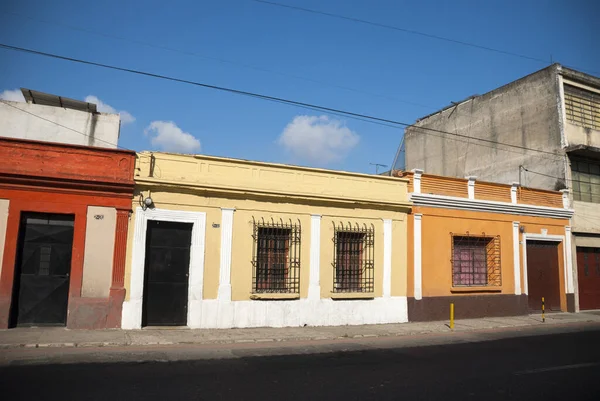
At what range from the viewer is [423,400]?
602cm

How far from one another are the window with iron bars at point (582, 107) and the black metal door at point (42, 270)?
20.4 m

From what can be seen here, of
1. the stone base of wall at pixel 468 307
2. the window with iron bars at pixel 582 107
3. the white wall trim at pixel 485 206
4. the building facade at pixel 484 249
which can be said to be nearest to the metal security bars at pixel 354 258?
the building facade at pixel 484 249

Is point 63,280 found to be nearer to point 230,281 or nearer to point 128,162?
point 128,162

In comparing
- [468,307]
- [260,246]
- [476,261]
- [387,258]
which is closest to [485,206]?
[476,261]

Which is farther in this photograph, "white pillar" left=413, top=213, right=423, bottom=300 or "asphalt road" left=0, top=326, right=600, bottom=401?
"white pillar" left=413, top=213, right=423, bottom=300

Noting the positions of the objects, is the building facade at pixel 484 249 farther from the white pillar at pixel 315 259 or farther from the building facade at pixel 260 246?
the white pillar at pixel 315 259

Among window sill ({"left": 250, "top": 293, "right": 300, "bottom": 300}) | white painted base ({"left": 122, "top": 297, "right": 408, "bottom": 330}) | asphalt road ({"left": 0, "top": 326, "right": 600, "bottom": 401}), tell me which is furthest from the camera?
window sill ({"left": 250, "top": 293, "right": 300, "bottom": 300})

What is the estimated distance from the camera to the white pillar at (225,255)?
1293 cm

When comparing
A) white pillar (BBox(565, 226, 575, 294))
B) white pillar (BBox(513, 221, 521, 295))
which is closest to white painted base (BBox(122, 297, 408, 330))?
white pillar (BBox(513, 221, 521, 295))

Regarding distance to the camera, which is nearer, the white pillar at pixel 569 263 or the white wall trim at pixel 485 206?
the white wall trim at pixel 485 206

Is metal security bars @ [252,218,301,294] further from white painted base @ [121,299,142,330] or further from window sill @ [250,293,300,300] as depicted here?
white painted base @ [121,299,142,330]

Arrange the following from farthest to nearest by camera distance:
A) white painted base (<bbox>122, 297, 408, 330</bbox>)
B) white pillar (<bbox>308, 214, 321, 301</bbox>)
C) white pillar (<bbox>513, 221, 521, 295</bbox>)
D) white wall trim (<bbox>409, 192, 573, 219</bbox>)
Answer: white pillar (<bbox>513, 221, 521, 295</bbox>), white wall trim (<bbox>409, 192, 573, 219</bbox>), white pillar (<bbox>308, 214, 321, 301</bbox>), white painted base (<bbox>122, 297, 408, 330</bbox>)

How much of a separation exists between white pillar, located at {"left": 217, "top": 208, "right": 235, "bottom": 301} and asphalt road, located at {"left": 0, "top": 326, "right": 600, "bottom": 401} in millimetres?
2723

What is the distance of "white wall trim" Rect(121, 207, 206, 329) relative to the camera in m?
12.0
